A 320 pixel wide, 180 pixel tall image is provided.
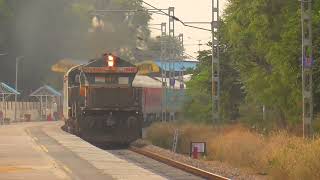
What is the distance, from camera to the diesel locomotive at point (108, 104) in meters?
33.8

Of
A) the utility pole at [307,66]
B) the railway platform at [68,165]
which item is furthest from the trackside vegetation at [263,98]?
the railway platform at [68,165]

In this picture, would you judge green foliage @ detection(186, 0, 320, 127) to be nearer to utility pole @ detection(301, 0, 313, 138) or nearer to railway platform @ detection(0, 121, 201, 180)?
utility pole @ detection(301, 0, 313, 138)

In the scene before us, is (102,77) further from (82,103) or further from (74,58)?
(74,58)

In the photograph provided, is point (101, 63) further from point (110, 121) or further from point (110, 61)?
point (110, 121)

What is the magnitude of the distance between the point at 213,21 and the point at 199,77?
13.3 metres

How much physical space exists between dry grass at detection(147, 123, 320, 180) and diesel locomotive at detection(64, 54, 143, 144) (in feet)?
13.4

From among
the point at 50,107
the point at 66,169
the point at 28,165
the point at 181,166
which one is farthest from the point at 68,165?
the point at 50,107

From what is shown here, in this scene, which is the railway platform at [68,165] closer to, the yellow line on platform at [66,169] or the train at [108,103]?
the yellow line on platform at [66,169]

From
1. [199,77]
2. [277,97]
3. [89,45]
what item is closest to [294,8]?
[277,97]

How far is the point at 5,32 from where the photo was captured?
3346 inches

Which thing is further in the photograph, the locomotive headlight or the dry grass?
the locomotive headlight

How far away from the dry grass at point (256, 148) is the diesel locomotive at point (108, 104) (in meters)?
4.09

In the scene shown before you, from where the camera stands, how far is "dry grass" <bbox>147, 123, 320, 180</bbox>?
18516mm

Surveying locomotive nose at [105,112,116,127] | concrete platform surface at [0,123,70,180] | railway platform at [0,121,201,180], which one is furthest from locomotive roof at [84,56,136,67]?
concrete platform surface at [0,123,70,180]
